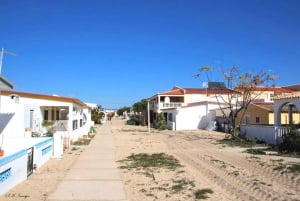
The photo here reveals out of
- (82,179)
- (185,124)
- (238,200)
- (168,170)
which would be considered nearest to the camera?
(238,200)

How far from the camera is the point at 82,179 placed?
1131 centimetres

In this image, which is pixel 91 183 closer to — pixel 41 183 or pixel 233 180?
pixel 41 183

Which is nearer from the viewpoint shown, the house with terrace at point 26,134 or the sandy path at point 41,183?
the sandy path at point 41,183

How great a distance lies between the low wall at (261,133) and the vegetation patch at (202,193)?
13447 millimetres

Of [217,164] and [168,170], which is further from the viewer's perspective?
[217,164]

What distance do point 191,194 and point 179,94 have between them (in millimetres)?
52815

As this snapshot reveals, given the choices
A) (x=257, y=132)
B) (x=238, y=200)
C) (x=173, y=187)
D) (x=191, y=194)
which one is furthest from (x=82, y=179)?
(x=257, y=132)

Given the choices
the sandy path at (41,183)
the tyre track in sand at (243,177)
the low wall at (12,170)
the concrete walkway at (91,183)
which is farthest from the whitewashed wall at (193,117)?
the low wall at (12,170)

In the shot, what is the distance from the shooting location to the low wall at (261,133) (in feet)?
74.2

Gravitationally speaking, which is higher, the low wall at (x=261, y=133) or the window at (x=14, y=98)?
the window at (x=14, y=98)

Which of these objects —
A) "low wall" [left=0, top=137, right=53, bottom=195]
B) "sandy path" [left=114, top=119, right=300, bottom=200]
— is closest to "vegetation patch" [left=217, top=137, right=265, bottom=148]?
"sandy path" [left=114, top=119, right=300, bottom=200]

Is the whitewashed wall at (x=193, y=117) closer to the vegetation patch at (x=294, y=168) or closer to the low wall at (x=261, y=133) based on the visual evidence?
the low wall at (x=261, y=133)

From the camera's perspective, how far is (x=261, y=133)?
24484 millimetres

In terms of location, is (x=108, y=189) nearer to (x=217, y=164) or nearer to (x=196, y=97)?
(x=217, y=164)
